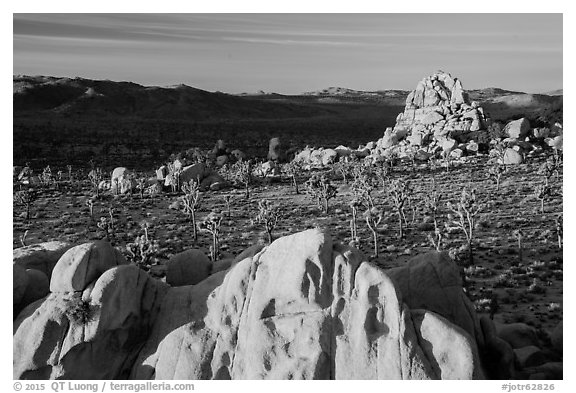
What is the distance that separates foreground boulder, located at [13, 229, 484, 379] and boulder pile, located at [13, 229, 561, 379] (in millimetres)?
31

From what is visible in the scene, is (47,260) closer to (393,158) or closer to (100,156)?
(393,158)

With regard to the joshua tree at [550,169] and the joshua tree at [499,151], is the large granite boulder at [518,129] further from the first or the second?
the joshua tree at [550,169]

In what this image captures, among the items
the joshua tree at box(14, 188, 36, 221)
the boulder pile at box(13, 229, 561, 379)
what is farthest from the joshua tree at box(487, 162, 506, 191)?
the boulder pile at box(13, 229, 561, 379)

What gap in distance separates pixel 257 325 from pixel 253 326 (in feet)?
0.45

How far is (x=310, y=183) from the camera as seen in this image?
226 feet

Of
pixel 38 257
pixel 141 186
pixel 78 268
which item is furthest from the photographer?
pixel 141 186

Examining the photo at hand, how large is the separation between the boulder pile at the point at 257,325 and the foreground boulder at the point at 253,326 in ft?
0.10

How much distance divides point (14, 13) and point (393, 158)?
8787cm

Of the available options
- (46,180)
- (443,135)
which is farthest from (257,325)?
(443,135)

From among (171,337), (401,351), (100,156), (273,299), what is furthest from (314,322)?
(100,156)

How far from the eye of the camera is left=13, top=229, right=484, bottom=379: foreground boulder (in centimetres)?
1606

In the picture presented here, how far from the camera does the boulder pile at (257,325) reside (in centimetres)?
1608

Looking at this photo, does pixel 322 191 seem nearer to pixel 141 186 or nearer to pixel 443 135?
pixel 141 186

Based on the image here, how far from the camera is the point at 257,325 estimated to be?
55.0ft
